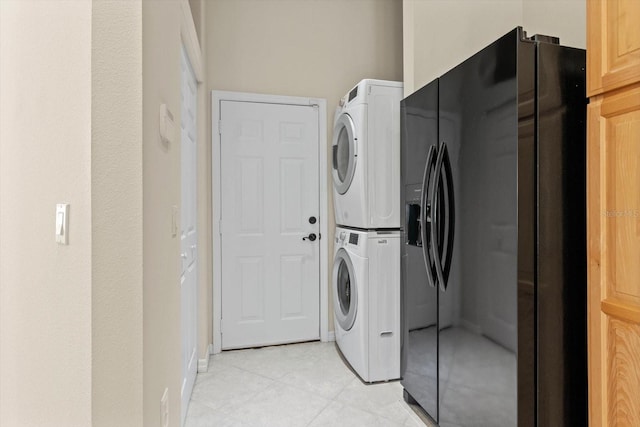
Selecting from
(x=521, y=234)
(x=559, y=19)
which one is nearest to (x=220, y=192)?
(x=521, y=234)

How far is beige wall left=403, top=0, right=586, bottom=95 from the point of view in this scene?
2516 mm

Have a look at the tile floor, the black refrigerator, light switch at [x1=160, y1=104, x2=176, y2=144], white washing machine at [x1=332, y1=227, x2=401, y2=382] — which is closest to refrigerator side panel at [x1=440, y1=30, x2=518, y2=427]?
the black refrigerator

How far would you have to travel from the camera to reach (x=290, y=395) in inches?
95.9

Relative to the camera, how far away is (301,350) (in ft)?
10.5

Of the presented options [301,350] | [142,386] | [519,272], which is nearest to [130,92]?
[142,386]

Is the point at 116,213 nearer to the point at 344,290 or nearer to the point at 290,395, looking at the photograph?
the point at 290,395

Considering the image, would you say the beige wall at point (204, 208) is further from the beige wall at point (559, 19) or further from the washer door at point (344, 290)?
the beige wall at point (559, 19)

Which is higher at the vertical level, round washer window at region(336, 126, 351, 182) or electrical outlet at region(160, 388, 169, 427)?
round washer window at region(336, 126, 351, 182)

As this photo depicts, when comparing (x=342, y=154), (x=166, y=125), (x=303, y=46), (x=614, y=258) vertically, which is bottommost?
(x=614, y=258)

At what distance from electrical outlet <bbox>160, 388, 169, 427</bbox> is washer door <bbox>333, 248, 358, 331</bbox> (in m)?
1.47

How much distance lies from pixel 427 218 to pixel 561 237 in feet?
2.14

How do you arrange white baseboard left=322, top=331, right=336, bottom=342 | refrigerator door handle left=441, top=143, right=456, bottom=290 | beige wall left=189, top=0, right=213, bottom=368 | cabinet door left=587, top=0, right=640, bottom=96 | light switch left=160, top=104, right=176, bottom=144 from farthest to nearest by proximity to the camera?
white baseboard left=322, top=331, right=336, bottom=342 < beige wall left=189, top=0, right=213, bottom=368 < refrigerator door handle left=441, top=143, right=456, bottom=290 < light switch left=160, top=104, right=176, bottom=144 < cabinet door left=587, top=0, right=640, bottom=96

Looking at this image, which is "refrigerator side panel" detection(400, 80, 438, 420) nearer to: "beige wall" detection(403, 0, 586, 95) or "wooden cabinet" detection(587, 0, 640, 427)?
"beige wall" detection(403, 0, 586, 95)

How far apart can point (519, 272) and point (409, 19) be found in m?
1.91
